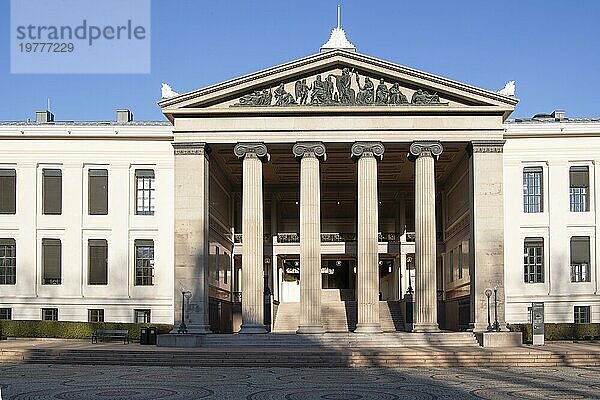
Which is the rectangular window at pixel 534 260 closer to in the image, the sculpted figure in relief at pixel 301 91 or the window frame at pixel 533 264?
the window frame at pixel 533 264

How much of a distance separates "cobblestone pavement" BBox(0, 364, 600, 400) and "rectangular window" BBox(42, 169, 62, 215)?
22.4 m

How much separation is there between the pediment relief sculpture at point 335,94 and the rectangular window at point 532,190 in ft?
42.7

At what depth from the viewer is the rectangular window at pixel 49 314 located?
5938cm

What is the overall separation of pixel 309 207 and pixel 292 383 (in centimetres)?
1897

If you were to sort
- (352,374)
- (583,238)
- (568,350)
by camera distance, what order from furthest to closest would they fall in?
(583,238), (568,350), (352,374)

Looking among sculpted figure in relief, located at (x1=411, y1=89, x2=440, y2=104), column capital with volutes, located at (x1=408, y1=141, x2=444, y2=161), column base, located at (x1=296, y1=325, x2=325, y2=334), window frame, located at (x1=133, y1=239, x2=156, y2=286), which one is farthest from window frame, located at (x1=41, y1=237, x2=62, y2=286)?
sculpted figure in relief, located at (x1=411, y1=89, x2=440, y2=104)

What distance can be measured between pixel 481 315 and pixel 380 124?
11.1 m

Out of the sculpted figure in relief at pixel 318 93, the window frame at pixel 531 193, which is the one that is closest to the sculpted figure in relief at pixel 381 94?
the sculpted figure in relief at pixel 318 93

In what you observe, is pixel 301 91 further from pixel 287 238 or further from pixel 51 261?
pixel 51 261

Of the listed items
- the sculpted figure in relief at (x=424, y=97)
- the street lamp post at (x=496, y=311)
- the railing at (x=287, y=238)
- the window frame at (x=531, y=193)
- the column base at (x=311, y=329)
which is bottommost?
the column base at (x=311, y=329)

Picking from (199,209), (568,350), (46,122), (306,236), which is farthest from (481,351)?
(46,122)

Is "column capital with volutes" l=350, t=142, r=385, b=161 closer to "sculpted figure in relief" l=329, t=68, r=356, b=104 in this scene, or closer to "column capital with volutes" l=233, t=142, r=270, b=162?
"sculpted figure in relief" l=329, t=68, r=356, b=104

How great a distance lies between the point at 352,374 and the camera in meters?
35.4

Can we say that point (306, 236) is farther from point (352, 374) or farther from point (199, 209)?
point (352, 374)
